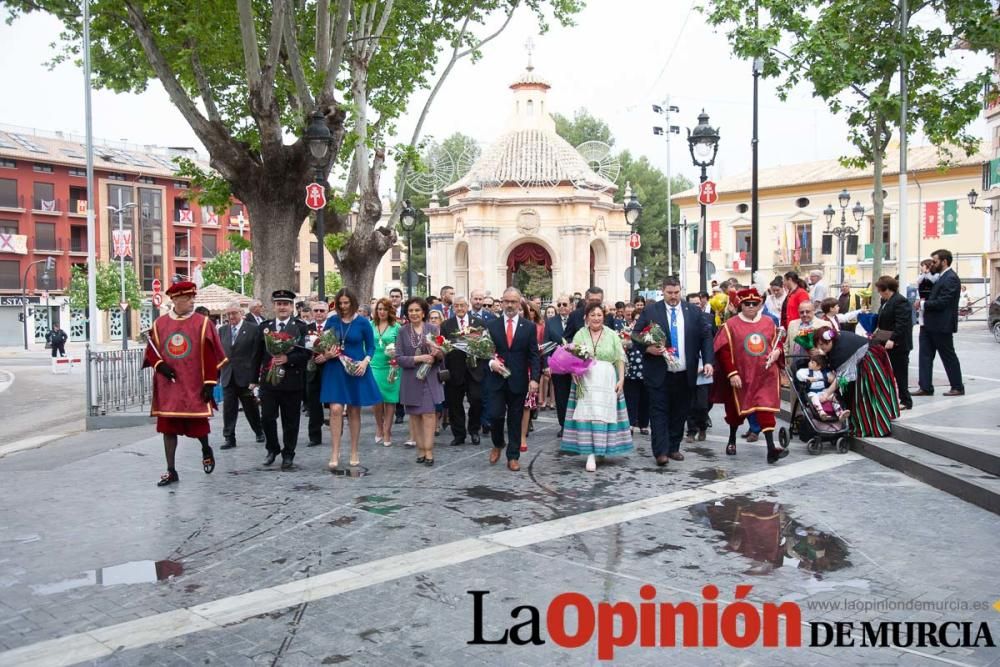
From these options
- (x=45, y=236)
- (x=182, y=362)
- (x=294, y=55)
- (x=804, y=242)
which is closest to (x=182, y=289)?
(x=182, y=362)

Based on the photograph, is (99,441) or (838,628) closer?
(838,628)

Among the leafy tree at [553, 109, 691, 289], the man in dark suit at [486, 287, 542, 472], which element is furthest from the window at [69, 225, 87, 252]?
the man in dark suit at [486, 287, 542, 472]

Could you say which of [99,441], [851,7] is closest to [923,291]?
[851,7]

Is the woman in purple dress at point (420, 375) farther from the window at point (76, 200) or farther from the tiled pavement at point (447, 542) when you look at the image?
the window at point (76, 200)

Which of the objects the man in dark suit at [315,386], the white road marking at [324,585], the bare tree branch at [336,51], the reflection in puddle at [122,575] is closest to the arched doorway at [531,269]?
the bare tree branch at [336,51]

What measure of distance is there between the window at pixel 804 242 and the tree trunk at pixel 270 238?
4311cm

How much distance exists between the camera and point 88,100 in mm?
21703

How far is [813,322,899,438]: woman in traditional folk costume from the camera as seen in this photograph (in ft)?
29.6

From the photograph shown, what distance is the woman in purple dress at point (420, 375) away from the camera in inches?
354

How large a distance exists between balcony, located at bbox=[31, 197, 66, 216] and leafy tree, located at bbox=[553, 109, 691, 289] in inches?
1609

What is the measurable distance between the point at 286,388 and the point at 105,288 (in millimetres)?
50241

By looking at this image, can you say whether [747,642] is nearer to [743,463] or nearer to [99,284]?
[743,463]

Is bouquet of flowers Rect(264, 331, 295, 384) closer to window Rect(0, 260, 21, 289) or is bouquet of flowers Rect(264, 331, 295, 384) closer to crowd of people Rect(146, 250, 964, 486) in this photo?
crowd of people Rect(146, 250, 964, 486)

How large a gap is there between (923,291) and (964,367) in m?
5.39
